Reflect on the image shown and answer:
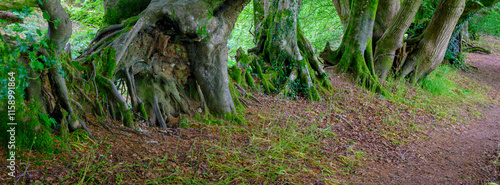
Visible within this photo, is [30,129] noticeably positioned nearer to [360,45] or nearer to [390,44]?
[360,45]

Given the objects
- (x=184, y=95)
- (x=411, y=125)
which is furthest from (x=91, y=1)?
(x=411, y=125)

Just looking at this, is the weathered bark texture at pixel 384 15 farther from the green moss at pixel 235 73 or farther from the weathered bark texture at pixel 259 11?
the green moss at pixel 235 73

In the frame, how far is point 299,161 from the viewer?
13.3 ft

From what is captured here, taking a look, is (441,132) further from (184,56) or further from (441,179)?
(184,56)

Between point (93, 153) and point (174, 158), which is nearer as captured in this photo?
point (93, 153)

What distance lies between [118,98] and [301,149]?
248 cm

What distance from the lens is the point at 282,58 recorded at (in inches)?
307

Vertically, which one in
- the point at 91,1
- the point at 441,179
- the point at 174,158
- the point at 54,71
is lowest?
the point at 441,179

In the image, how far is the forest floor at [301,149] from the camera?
2.96 meters

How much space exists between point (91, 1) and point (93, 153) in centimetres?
708

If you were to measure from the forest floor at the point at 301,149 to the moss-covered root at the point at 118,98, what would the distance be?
0.23 m

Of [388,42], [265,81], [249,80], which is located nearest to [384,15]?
[388,42]

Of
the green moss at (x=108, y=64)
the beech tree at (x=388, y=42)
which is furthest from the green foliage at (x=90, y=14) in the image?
the beech tree at (x=388, y=42)

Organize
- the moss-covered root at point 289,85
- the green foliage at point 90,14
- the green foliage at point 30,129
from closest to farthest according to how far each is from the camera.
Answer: the green foliage at point 30,129, the moss-covered root at point 289,85, the green foliage at point 90,14
